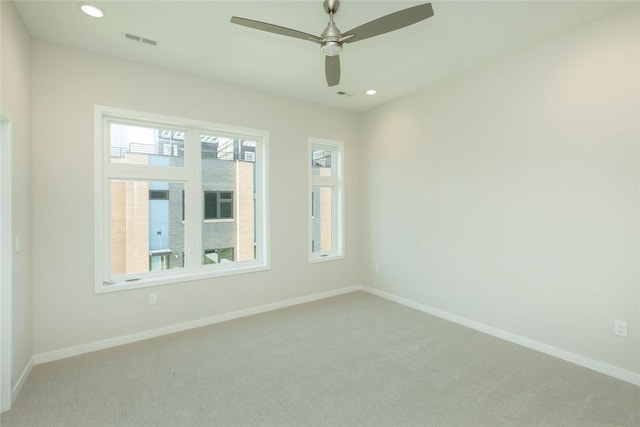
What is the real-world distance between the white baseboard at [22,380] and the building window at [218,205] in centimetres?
199

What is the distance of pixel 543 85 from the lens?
2.84m

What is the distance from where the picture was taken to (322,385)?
2.36 m

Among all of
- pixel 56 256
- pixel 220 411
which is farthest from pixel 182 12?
pixel 220 411

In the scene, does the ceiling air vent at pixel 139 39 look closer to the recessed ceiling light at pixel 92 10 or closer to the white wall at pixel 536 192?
the recessed ceiling light at pixel 92 10

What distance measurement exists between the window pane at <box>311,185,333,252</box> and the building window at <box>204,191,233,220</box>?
4.11 feet

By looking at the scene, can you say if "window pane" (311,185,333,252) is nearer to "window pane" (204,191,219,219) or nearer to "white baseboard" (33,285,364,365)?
"white baseboard" (33,285,364,365)

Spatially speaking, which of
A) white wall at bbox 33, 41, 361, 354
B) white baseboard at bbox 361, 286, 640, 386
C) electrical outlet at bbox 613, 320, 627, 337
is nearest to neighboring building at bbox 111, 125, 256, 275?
white wall at bbox 33, 41, 361, 354

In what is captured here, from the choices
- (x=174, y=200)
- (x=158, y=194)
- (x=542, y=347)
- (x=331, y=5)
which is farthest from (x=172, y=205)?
(x=542, y=347)

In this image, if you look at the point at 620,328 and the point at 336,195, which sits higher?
the point at 336,195

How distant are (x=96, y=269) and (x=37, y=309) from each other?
20.9 inches

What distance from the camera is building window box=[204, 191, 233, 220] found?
375 cm

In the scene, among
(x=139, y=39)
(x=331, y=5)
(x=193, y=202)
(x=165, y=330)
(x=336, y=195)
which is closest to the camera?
(x=331, y=5)

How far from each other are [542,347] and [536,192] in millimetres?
1474

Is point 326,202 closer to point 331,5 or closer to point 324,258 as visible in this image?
point 324,258
